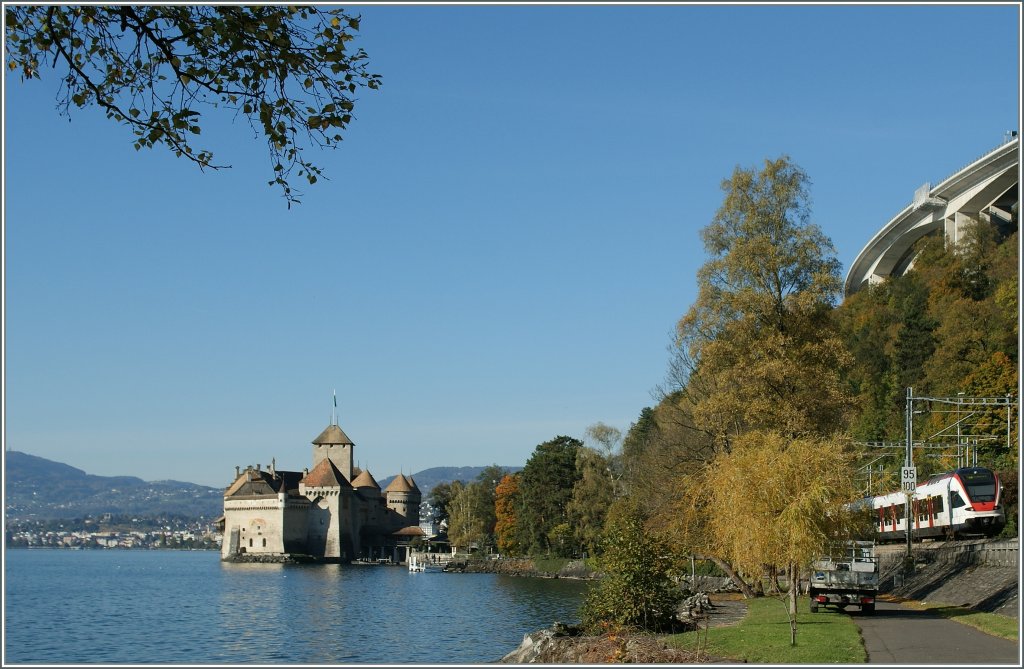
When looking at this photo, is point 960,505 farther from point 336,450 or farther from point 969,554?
point 336,450

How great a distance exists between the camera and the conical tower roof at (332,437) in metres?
134

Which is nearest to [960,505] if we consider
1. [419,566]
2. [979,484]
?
[979,484]

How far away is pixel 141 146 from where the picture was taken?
9492mm

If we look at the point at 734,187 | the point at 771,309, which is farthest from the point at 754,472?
the point at 734,187

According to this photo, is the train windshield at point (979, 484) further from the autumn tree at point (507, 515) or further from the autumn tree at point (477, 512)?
the autumn tree at point (477, 512)

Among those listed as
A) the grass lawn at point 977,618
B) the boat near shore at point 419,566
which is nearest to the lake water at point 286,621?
the grass lawn at point 977,618

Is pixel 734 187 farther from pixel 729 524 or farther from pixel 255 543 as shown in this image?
pixel 255 543

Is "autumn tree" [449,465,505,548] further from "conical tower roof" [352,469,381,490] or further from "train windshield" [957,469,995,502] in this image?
"train windshield" [957,469,995,502]

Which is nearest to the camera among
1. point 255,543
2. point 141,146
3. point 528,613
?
point 141,146

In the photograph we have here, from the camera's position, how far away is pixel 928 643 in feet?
57.6

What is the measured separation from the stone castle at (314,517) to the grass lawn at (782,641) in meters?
98.5

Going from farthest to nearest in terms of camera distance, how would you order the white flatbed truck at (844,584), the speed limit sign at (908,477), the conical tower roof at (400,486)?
1. the conical tower roof at (400,486)
2. the speed limit sign at (908,477)
3. the white flatbed truck at (844,584)

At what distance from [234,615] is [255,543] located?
72.4 metres

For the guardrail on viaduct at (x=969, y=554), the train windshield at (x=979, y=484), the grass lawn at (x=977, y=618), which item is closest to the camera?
the grass lawn at (x=977, y=618)
